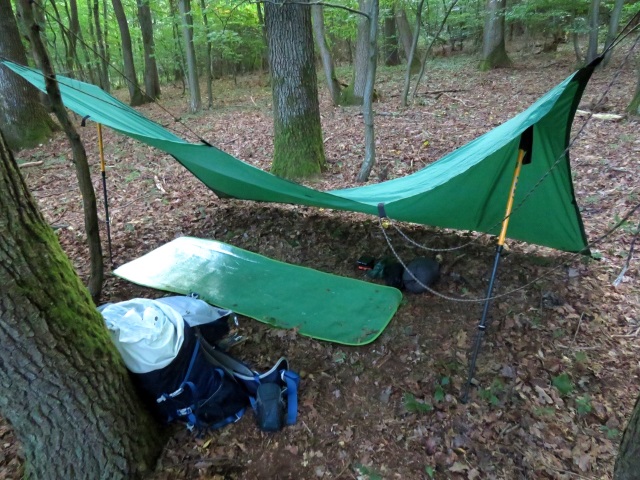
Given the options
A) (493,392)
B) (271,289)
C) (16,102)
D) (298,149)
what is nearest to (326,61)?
(298,149)

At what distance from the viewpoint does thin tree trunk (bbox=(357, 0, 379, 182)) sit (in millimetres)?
3404

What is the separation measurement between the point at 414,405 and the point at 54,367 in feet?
4.71

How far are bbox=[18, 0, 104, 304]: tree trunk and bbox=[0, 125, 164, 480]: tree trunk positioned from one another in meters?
0.92

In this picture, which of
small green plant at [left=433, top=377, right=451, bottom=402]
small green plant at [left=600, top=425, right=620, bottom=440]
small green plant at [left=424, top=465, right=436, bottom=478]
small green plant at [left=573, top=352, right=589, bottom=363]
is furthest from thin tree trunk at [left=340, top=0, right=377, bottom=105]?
small green plant at [left=424, top=465, right=436, bottom=478]

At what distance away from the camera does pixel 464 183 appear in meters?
2.17

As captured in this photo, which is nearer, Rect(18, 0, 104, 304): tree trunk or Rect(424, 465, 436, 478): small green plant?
Rect(424, 465, 436, 478): small green plant

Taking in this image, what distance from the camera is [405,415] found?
1807mm

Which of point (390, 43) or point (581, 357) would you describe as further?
point (390, 43)

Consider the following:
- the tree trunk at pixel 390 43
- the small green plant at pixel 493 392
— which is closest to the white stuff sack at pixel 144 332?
the small green plant at pixel 493 392

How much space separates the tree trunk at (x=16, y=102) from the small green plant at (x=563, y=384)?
6.10 m

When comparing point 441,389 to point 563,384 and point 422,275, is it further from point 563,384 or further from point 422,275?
point 422,275

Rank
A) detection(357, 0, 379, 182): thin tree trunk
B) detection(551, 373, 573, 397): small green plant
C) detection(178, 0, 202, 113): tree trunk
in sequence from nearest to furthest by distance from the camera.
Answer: detection(551, 373, 573, 397): small green plant < detection(357, 0, 379, 182): thin tree trunk < detection(178, 0, 202, 113): tree trunk

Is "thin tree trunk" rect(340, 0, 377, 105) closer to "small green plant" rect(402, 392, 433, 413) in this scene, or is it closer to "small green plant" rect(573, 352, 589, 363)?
"small green plant" rect(573, 352, 589, 363)

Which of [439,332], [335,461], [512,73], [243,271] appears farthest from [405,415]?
[512,73]
